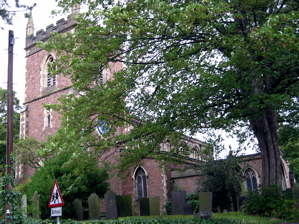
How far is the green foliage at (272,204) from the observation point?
13.5m

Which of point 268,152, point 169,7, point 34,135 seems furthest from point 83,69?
point 34,135

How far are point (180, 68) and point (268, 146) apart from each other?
16.9 ft

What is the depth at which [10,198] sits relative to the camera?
35.0 feet

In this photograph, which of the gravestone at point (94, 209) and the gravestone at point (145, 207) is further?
the gravestone at point (145, 207)

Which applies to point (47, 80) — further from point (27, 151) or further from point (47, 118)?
point (27, 151)

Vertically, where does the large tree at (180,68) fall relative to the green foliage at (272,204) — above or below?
above

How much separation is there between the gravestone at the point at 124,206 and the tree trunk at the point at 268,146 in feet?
17.7

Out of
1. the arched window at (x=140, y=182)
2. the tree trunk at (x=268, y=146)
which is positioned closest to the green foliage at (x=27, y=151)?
the arched window at (x=140, y=182)

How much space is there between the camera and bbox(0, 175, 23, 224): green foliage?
10641 mm

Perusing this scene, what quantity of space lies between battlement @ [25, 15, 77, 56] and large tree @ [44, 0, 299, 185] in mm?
18900

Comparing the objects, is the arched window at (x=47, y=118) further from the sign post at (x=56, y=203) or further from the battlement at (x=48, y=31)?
the sign post at (x=56, y=203)

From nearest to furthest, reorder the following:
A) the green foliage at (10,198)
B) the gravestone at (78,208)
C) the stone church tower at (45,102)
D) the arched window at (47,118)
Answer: the green foliage at (10,198)
the gravestone at (78,208)
the stone church tower at (45,102)
the arched window at (47,118)

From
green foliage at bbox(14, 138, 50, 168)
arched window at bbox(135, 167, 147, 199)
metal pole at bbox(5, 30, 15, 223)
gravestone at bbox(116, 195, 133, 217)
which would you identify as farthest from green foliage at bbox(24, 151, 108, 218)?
green foliage at bbox(14, 138, 50, 168)

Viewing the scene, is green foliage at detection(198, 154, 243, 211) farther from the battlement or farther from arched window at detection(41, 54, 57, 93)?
the battlement
